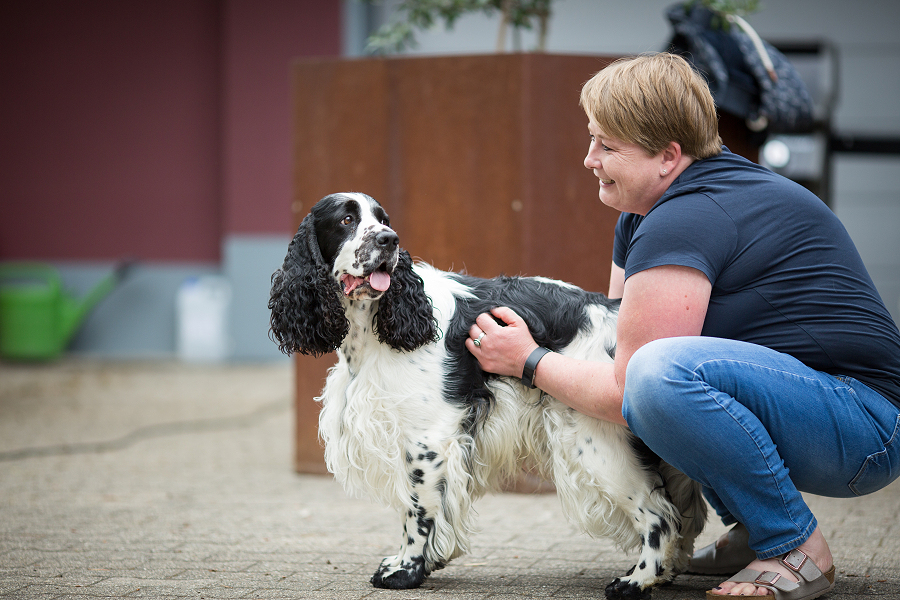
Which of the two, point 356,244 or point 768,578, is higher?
point 356,244

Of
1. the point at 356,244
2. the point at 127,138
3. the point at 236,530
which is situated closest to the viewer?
the point at 356,244

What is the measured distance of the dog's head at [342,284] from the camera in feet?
9.11

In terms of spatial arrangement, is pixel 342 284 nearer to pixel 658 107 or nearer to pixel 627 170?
pixel 627 170

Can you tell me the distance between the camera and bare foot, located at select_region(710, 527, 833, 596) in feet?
7.79

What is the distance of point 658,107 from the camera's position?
2459mm

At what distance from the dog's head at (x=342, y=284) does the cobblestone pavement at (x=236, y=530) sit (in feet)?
2.63

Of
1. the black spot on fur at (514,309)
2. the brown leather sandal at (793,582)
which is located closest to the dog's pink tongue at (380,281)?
the black spot on fur at (514,309)

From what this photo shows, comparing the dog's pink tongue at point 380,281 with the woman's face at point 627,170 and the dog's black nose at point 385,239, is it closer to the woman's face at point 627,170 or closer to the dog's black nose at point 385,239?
the dog's black nose at point 385,239

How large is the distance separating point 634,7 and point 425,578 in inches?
364

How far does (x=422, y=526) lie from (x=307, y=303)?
802 millimetres

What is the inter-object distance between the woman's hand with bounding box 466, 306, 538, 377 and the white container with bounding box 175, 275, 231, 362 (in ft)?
30.9

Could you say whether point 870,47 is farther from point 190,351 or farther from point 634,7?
point 190,351

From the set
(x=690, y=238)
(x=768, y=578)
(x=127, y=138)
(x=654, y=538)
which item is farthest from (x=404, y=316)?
(x=127, y=138)

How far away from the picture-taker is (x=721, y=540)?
297 centimetres
